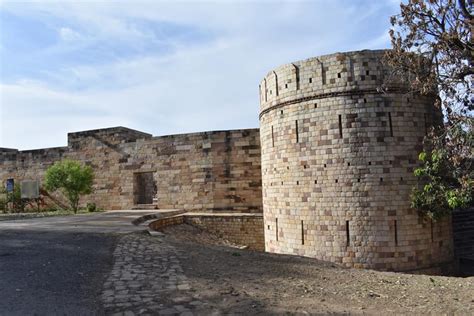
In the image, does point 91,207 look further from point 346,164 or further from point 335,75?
point 335,75

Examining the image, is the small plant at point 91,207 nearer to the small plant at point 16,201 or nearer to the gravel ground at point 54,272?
the small plant at point 16,201

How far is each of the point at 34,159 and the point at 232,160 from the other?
11.9 meters

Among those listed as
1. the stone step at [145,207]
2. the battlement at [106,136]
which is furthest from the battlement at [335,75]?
the battlement at [106,136]

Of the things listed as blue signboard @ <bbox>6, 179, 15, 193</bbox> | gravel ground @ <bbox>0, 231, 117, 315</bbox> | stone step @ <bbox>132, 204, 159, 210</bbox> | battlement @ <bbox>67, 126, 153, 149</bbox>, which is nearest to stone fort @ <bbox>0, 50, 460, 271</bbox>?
gravel ground @ <bbox>0, 231, 117, 315</bbox>

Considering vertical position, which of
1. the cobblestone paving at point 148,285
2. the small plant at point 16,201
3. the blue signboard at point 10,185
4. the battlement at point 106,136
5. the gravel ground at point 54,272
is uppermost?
the battlement at point 106,136

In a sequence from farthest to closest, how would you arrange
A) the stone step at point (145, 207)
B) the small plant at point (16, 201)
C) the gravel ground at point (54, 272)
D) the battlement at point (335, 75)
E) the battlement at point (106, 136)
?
the small plant at point (16, 201), the battlement at point (106, 136), the stone step at point (145, 207), the battlement at point (335, 75), the gravel ground at point (54, 272)

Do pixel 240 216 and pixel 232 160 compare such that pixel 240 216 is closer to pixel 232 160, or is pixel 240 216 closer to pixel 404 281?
pixel 232 160

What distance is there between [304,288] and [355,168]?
4.58 m

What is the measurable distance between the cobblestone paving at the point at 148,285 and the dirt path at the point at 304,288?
0.21 metres

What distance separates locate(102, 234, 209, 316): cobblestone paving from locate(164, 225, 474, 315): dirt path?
0.69ft

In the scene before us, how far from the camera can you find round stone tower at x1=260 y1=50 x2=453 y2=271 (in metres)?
9.73

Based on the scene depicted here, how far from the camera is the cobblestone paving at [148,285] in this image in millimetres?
4656

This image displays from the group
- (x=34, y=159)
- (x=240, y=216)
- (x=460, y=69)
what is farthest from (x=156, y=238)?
(x=34, y=159)

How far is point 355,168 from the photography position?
9875mm
